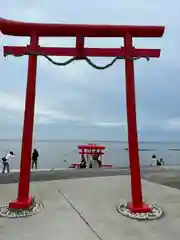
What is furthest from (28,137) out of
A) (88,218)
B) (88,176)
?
(88,176)

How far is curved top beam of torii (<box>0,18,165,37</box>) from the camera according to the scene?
538 centimetres

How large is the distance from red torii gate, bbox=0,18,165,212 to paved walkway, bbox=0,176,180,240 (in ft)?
2.13

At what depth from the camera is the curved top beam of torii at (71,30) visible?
538 cm

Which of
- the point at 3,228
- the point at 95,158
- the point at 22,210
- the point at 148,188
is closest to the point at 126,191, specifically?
the point at 148,188

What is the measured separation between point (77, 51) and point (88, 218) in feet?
9.98

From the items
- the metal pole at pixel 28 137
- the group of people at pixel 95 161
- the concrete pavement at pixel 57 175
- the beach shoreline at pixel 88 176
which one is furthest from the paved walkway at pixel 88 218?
the group of people at pixel 95 161

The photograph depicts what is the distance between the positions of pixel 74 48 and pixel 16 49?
1.11 metres

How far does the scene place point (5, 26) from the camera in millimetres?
5379

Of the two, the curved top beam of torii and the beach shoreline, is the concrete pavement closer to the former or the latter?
the beach shoreline

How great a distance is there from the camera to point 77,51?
5.43 metres

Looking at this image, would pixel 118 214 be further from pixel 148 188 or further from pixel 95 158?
pixel 95 158

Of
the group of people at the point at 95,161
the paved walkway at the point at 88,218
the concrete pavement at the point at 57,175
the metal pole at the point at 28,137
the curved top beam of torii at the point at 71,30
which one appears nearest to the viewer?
the paved walkway at the point at 88,218

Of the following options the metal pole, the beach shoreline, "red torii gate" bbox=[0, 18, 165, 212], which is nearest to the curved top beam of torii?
"red torii gate" bbox=[0, 18, 165, 212]

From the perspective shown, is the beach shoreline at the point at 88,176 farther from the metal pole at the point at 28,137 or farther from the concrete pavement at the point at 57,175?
the metal pole at the point at 28,137
